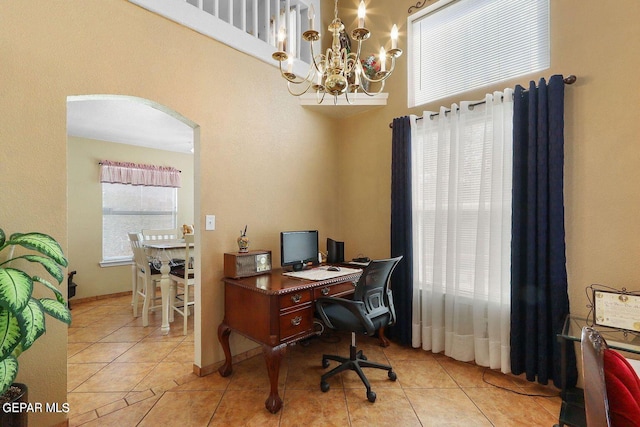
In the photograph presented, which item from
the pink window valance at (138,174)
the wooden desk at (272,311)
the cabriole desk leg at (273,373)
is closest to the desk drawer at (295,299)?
the wooden desk at (272,311)

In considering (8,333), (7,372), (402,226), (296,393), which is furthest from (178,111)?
(296,393)

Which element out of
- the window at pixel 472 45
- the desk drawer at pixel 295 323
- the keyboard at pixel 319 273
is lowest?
the desk drawer at pixel 295 323

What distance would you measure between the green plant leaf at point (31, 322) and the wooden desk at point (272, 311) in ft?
3.70

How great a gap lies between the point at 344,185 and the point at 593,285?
2.37 meters

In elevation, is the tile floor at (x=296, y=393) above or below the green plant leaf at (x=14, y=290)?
below

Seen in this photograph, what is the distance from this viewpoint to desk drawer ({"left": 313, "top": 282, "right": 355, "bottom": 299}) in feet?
7.45

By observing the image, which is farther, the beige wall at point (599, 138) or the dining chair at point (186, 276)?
the dining chair at point (186, 276)

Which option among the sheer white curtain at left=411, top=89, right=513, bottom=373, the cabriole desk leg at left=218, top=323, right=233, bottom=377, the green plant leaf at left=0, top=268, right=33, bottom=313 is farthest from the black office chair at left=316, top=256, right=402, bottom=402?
the green plant leaf at left=0, top=268, right=33, bottom=313

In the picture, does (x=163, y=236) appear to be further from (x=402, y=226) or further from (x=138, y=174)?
(x=402, y=226)

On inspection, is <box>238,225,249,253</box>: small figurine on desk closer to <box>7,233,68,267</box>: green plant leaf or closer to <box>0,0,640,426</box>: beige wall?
<box>0,0,640,426</box>: beige wall

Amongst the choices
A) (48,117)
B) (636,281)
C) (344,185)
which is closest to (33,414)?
(48,117)

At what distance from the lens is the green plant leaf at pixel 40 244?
135cm

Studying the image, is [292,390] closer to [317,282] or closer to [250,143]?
[317,282]

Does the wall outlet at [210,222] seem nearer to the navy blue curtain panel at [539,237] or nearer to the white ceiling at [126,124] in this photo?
the white ceiling at [126,124]
